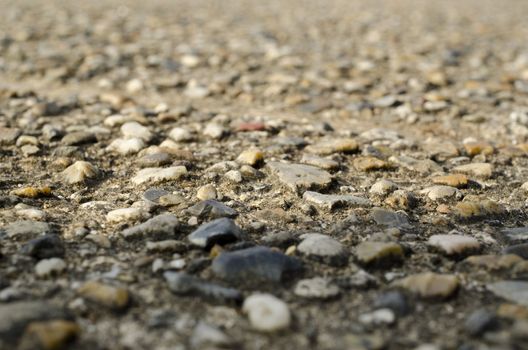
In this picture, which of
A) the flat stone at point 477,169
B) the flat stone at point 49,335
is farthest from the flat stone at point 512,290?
the flat stone at point 477,169

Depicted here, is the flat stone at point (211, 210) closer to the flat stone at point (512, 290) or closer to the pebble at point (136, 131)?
the flat stone at point (512, 290)

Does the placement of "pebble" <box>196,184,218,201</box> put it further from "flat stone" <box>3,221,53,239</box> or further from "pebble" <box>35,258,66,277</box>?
"pebble" <box>35,258,66,277</box>

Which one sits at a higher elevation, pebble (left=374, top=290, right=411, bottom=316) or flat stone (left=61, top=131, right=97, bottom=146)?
flat stone (left=61, top=131, right=97, bottom=146)

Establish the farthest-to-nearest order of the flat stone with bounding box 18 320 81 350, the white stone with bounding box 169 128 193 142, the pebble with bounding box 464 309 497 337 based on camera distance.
Result: the white stone with bounding box 169 128 193 142 < the pebble with bounding box 464 309 497 337 < the flat stone with bounding box 18 320 81 350

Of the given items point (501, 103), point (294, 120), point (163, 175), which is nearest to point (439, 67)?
point (501, 103)

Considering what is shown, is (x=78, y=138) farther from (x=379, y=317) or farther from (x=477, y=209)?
(x=379, y=317)

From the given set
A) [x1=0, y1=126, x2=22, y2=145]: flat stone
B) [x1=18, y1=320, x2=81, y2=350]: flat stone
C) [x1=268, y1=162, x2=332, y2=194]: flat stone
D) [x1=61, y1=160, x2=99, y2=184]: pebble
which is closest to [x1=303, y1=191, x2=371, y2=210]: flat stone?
[x1=268, y1=162, x2=332, y2=194]: flat stone
